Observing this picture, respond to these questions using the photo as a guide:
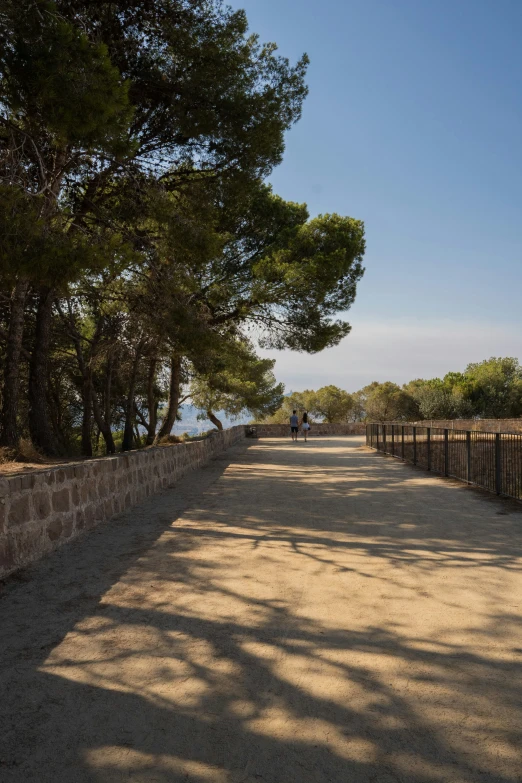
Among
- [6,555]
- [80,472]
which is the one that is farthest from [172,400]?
[6,555]

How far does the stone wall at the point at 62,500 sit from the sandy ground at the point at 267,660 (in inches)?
11.1

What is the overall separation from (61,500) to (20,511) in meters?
1.03

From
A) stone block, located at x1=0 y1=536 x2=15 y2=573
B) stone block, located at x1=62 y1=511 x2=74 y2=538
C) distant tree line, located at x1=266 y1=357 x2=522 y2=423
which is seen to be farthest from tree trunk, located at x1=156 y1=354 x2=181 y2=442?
distant tree line, located at x1=266 y1=357 x2=522 y2=423

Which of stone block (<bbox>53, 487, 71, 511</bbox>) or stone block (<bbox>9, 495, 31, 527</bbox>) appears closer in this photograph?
stone block (<bbox>9, 495, 31, 527</bbox>)

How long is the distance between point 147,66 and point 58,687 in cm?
1163

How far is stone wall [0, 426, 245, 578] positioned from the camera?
18.2 feet

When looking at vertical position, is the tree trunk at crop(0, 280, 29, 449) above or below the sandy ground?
above

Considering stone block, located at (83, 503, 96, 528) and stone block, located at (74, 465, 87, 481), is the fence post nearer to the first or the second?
stone block, located at (83, 503, 96, 528)

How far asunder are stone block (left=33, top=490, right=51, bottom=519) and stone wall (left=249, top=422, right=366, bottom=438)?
4132cm

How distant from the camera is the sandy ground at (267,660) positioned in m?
2.58

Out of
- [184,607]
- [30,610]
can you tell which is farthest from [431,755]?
[30,610]

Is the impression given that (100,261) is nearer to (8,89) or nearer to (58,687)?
(8,89)

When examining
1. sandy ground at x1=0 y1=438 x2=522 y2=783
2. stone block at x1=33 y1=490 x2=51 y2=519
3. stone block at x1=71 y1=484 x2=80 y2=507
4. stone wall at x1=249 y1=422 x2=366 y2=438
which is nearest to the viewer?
sandy ground at x1=0 y1=438 x2=522 y2=783

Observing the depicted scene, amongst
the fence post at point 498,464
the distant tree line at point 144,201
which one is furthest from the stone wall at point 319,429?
the fence post at point 498,464
